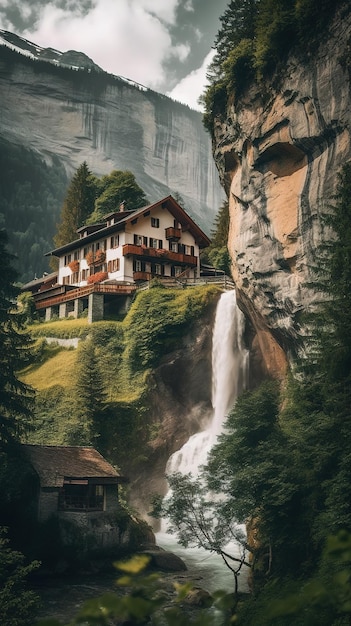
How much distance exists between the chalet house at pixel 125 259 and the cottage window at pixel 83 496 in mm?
24597

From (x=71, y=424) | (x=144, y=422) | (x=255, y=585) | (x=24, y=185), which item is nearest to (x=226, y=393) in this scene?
(x=144, y=422)

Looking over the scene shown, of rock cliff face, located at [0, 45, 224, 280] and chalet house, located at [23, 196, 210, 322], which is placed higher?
rock cliff face, located at [0, 45, 224, 280]

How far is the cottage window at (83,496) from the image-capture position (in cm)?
3447

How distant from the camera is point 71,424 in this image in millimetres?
44250

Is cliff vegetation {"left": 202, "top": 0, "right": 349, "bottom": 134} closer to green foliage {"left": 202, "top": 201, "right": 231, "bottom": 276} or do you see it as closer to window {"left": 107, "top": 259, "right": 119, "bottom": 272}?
window {"left": 107, "top": 259, "right": 119, "bottom": 272}

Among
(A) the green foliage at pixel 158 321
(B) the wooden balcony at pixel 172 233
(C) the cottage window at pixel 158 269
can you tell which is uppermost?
(B) the wooden balcony at pixel 172 233

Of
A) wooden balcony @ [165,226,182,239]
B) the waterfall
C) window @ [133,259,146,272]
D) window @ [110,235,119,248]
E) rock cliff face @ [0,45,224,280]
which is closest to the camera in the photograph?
the waterfall

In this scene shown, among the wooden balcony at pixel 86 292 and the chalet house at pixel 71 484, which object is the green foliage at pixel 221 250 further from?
the chalet house at pixel 71 484

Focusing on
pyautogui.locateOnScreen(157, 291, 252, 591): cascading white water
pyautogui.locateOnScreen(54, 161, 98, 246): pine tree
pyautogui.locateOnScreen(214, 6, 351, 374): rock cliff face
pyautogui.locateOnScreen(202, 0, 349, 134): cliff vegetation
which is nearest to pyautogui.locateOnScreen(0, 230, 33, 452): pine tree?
pyautogui.locateOnScreen(157, 291, 252, 591): cascading white water

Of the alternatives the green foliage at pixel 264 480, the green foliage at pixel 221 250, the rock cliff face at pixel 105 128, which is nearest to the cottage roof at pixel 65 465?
the green foliage at pixel 264 480

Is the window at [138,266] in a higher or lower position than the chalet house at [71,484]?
higher

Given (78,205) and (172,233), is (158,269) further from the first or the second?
(78,205)

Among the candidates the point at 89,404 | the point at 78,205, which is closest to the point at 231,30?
the point at 89,404

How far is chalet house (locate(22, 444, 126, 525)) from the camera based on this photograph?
107ft
